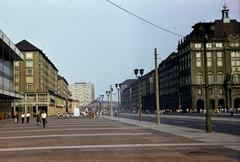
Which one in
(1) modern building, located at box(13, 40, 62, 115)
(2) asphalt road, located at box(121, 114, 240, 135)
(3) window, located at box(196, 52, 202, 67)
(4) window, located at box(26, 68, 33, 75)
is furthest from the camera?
(3) window, located at box(196, 52, 202, 67)

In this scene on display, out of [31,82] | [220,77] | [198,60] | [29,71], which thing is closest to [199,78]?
[198,60]

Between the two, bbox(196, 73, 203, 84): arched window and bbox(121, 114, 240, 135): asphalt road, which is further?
bbox(196, 73, 203, 84): arched window

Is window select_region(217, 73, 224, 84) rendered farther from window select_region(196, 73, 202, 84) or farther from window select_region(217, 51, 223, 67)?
window select_region(196, 73, 202, 84)

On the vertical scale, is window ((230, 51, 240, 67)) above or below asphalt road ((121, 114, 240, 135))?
above

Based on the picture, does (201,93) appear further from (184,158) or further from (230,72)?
(184,158)

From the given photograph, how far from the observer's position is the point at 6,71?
92188 millimetres

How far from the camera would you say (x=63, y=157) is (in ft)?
49.8

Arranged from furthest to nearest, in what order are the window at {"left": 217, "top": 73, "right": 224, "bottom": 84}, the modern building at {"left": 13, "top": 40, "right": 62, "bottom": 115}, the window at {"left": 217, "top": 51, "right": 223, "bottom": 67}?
the window at {"left": 217, "top": 51, "right": 223, "bottom": 67} → the window at {"left": 217, "top": 73, "right": 224, "bottom": 84} → the modern building at {"left": 13, "top": 40, "right": 62, "bottom": 115}

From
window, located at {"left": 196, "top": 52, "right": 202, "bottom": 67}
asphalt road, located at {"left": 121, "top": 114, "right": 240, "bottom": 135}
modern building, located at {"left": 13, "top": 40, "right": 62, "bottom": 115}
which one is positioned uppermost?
window, located at {"left": 196, "top": 52, "right": 202, "bottom": 67}

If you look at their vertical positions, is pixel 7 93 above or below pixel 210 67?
below

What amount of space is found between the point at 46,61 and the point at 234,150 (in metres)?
143

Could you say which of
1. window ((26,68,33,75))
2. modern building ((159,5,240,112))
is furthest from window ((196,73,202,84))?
window ((26,68,33,75))

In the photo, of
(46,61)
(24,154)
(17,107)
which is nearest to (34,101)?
(17,107)

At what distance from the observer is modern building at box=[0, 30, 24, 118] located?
79625 mm
